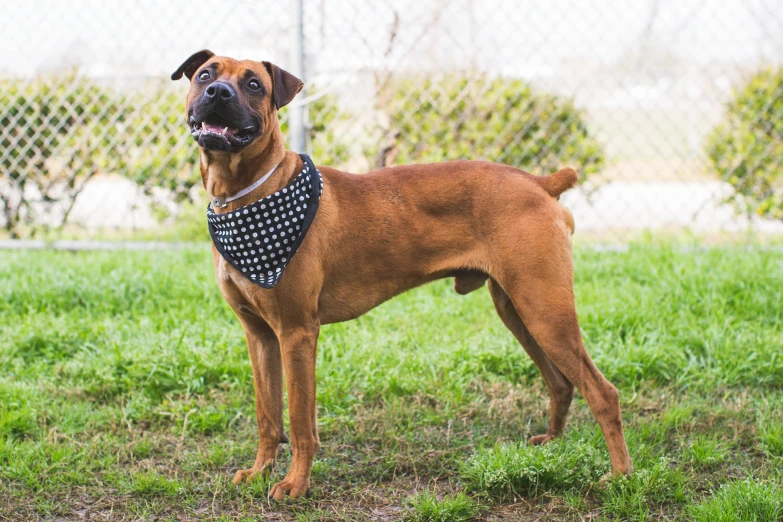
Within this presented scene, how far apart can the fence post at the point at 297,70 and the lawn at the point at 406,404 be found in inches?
53.8

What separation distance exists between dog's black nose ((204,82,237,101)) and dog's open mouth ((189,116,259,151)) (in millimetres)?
92

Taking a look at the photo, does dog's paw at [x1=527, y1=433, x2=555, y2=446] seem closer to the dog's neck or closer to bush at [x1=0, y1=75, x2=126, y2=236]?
the dog's neck

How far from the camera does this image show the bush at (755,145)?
22.8 feet

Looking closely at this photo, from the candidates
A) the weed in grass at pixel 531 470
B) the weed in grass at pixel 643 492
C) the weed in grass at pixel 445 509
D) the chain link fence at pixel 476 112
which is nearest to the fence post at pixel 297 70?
the chain link fence at pixel 476 112

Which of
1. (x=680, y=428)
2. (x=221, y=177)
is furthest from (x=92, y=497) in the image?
(x=680, y=428)

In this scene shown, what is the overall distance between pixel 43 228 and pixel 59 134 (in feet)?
3.08

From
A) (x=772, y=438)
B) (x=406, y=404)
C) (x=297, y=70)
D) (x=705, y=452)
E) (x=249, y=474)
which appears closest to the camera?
(x=249, y=474)

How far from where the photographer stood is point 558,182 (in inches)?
136

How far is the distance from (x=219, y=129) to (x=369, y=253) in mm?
848

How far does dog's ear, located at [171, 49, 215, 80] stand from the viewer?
325 centimetres

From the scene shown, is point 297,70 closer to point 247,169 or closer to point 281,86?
point 281,86

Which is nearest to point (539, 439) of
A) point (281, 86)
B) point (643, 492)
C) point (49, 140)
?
point (643, 492)

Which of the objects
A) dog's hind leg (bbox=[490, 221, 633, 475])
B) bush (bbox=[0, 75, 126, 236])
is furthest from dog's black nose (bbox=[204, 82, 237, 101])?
bush (bbox=[0, 75, 126, 236])

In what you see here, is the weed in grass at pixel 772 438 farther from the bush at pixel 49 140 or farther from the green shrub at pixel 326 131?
the bush at pixel 49 140
